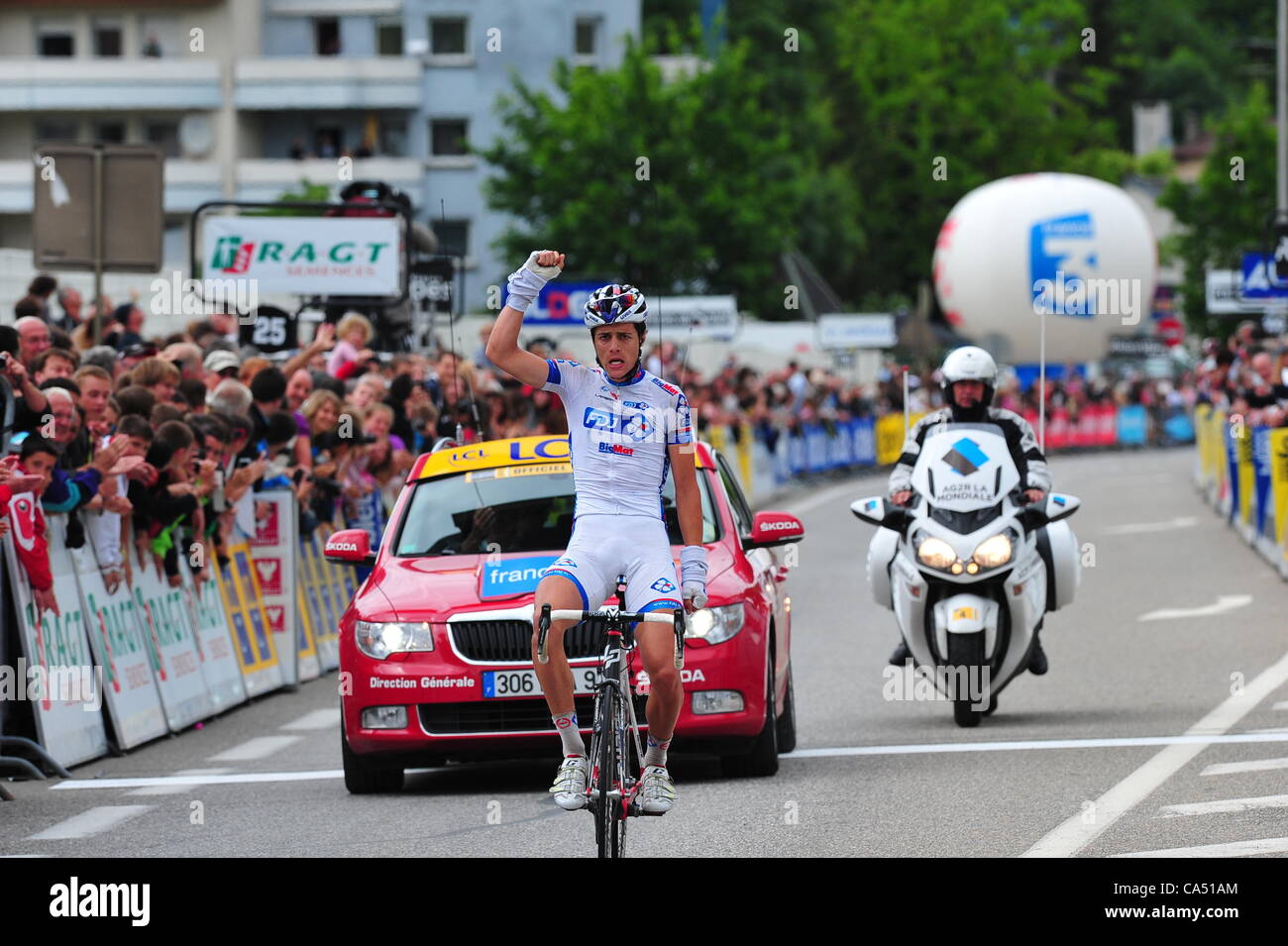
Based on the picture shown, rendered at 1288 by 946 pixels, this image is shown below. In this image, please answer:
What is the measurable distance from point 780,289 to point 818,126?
19.8m

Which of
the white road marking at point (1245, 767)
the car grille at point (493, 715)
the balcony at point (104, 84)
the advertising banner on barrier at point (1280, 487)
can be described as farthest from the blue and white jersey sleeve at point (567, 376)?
the balcony at point (104, 84)

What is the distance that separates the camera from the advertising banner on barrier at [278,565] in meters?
16.8

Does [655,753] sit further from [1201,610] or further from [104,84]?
[104,84]

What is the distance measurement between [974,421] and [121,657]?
4628 millimetres

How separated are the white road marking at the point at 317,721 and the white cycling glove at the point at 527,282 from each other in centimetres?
599

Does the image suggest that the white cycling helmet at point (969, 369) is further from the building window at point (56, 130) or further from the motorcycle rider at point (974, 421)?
the building window at point (56, 130)

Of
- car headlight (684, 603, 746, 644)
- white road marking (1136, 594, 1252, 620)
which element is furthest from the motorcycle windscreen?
white road marking (1136, 594, 1252, 620)

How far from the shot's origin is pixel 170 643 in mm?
14742

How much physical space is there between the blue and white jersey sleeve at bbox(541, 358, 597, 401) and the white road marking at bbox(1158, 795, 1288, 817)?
275 centimetres

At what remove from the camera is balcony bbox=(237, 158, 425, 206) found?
73.6 meters

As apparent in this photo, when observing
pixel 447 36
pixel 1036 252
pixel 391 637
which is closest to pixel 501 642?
pixel 391 637

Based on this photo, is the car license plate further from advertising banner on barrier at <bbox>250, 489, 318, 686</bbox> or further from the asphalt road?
advertising banner on barrier at <bbox>250, 489, 318, 686</bbox>
